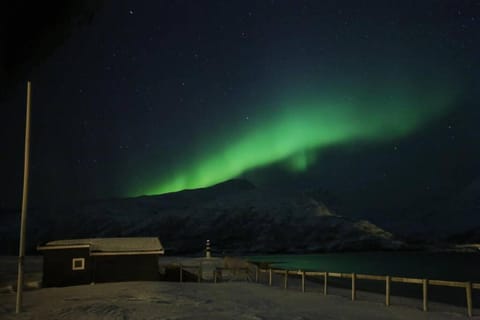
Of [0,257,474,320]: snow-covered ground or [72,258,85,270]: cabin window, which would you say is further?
[72,258,85,270]: cabin window

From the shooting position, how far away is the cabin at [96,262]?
30.4 meters

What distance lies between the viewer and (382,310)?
19594mm

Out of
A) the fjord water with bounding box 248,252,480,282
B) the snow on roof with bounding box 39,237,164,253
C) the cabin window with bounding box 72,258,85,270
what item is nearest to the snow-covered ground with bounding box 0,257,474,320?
the cabin window with bounding box 72,258,85,270

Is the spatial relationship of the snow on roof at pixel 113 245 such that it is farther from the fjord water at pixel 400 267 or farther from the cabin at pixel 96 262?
the fjord water at pixel 400 267

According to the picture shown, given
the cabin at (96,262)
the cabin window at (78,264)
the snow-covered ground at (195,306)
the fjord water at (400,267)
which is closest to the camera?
the snow-covered ground at (195,306)

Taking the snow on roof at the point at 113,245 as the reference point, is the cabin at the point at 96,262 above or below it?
below

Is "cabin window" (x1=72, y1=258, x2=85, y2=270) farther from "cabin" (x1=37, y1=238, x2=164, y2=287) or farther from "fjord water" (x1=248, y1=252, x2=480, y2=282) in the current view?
"fjord water" (x1=248, y1=252, x2=480, y2=282)

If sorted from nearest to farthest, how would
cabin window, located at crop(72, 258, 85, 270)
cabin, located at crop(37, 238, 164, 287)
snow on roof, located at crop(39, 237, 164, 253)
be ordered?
cabin, located at crop(37, 238, 164, 287), cabin window, located at crop(72, 258, 85, 270), snow on roof, located at crop(39, 237, 164, 253)

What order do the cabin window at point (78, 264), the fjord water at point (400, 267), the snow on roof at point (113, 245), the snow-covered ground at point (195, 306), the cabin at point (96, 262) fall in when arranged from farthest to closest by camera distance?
the fjord water at point (400, 267), the snow on roof at point (113, 245), the cabin window at point (78, 264), the cabin at point (96, 262), the snow-covered ground at point (195, 306)

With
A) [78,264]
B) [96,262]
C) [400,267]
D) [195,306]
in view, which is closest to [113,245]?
[96,262]

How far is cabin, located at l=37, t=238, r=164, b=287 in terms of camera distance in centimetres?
3044

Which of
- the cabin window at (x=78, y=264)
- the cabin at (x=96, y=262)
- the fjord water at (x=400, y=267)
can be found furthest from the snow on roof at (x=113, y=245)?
the fjord water at (x=400, y=267)

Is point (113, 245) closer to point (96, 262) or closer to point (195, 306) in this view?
point (96, 262)

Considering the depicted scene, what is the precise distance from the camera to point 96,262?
3120cm
